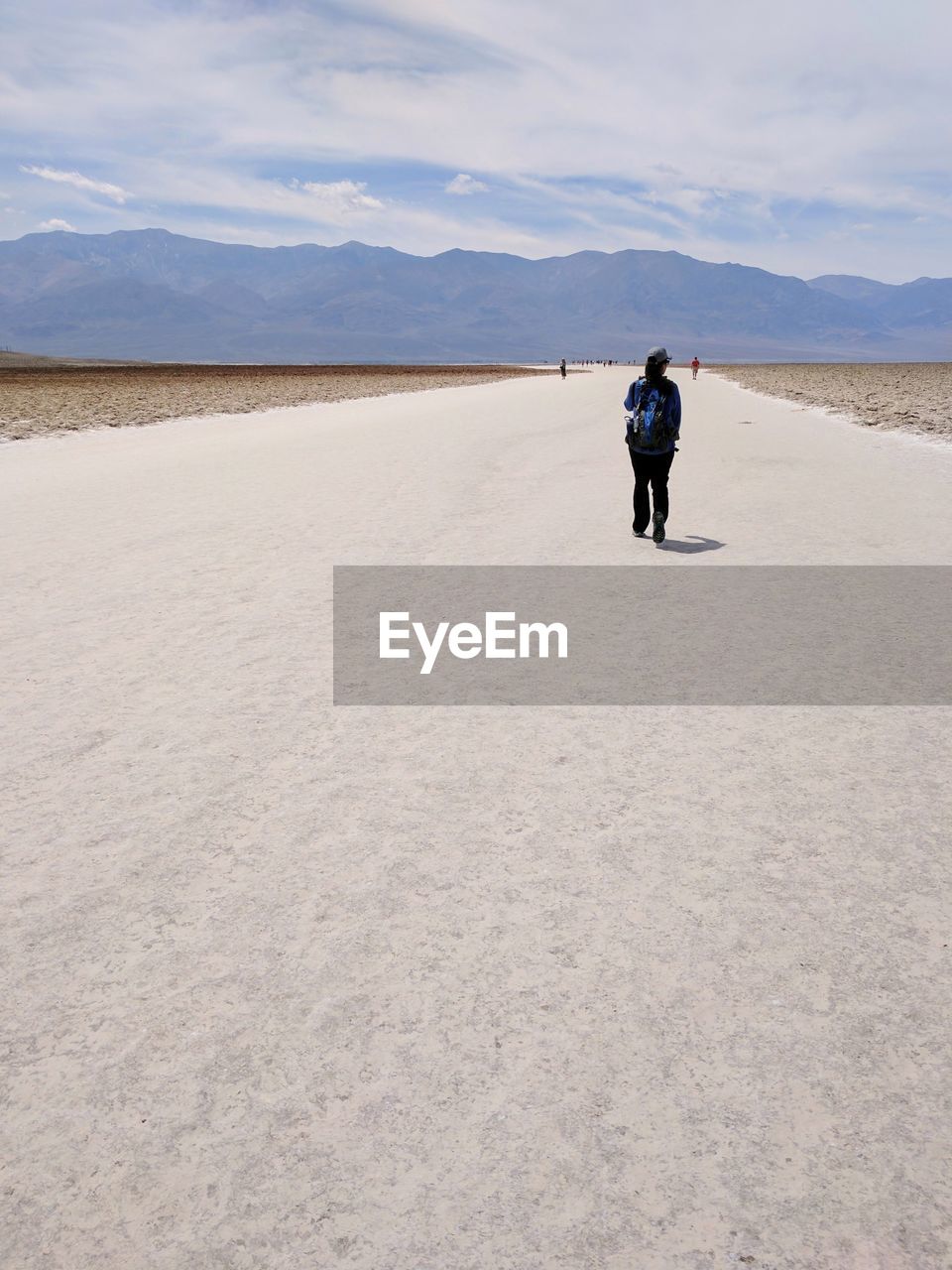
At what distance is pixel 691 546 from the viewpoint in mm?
9562

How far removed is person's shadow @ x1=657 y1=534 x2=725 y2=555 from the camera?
933 cm

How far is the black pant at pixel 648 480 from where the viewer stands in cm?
916

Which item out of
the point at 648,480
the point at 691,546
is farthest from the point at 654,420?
the point at 691,546

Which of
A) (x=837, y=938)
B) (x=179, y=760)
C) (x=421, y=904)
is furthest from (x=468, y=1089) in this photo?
(x=179, y=760)

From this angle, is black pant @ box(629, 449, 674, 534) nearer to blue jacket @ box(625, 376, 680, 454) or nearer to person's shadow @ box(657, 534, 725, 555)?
blue jacket @ box(625, 376, 680, 454)

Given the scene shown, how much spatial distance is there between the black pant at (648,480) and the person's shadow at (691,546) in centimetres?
33

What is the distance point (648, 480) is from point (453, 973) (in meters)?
7.43

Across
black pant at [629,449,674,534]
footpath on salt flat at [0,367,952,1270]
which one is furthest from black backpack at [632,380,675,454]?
footpath on salt flat at [0,367,952,1270]

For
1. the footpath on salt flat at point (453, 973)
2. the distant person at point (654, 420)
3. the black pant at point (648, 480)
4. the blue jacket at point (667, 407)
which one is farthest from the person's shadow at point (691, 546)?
the footpath on salt flat at point (453, 973)

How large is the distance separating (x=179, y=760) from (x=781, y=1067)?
Answer: 314cm

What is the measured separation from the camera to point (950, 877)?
3492 millimetres

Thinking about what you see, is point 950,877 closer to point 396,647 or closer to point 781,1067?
point 781,1067

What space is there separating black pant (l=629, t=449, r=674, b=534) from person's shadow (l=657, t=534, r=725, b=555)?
33 centimetres

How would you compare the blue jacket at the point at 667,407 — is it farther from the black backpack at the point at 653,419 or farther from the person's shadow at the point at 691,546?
the person's shadow at the point at 691,546
